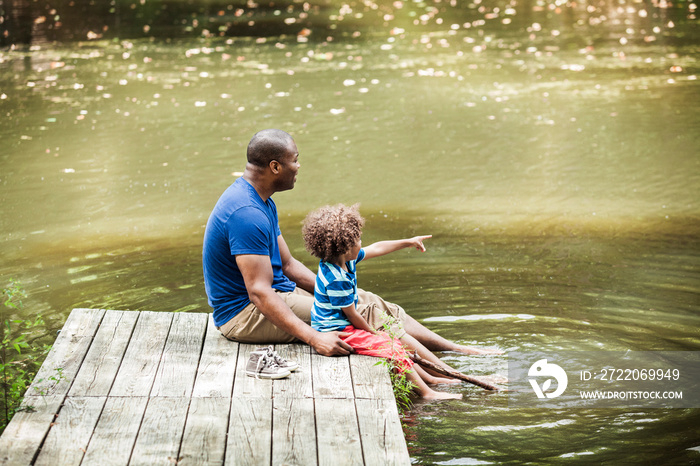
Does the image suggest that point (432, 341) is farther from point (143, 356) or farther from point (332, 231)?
point (143, 356)

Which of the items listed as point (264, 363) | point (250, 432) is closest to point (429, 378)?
point (264, 363)

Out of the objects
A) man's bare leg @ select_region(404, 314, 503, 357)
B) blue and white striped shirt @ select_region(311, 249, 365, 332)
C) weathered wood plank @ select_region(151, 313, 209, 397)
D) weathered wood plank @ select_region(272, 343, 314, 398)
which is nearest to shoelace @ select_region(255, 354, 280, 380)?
weathered wood plank @ select_region(272, 343, 314, 398)

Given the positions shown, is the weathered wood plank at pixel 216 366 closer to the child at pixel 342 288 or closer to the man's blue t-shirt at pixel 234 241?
the man's blue t-shirt at pixel 234 241

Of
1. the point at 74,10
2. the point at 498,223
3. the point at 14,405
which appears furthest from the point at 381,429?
the point at 74,10

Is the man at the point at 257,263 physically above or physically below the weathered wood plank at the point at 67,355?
above

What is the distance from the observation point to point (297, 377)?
408cm

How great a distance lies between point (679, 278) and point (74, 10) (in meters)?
21.3

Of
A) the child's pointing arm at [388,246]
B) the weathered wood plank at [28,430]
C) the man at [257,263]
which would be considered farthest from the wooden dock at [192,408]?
the child's pointing arm at [388,246]

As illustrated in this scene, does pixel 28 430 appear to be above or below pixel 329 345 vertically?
above

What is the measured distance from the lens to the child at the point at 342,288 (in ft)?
14.2

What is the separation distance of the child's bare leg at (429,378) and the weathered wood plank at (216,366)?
106cm

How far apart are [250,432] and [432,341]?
6.32ft

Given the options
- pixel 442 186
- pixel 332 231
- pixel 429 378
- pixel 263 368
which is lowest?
pixel 442 186

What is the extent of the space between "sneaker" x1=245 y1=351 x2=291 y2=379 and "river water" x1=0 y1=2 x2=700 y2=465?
30.2 inches
